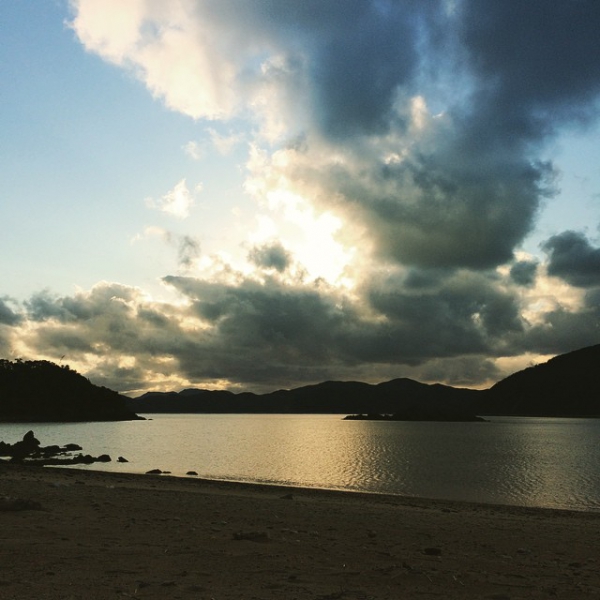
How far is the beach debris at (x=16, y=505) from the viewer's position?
678 inches

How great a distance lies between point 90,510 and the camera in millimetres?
18781

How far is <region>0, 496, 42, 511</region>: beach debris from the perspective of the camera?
1722 centimetres

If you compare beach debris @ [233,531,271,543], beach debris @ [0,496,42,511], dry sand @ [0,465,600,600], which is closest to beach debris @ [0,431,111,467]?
dry sand @ [0,465,600,600]

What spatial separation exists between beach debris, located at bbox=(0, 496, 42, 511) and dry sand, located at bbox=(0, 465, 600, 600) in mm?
38

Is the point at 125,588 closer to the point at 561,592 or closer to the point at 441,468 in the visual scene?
the point at 561,592

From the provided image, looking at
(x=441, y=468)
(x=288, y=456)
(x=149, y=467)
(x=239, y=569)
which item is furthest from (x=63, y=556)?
(x=288, y=456)

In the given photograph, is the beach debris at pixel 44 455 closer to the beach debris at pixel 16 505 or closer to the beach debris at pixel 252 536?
the beach debris at pixel 16 505

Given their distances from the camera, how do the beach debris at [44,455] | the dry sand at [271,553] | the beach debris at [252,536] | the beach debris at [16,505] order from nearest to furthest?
the dry sand at [271,553], the beach debris at [252,536], the beach debris at [16,505], the beach debris at [44,455]

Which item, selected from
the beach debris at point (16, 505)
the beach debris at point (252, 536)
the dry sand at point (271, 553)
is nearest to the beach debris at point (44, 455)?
the dry sand at point (271, 553)

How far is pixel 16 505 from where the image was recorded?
1748 centimetres

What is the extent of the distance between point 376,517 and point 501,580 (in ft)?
32.5

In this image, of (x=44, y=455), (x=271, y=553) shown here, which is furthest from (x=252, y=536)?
(x=44, y=455)

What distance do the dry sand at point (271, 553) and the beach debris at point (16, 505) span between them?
38 millimetres

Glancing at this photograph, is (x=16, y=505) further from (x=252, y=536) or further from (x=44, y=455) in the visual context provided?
(x=44, y=455)
